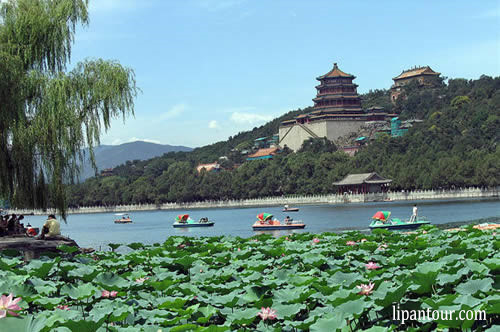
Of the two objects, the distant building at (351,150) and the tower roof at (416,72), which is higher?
the tower roof at (416,72)

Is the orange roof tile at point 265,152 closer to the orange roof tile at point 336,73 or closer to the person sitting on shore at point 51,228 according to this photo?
the orange roof tile at point 336,73

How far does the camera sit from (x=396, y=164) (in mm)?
83312

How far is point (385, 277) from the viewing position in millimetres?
7191

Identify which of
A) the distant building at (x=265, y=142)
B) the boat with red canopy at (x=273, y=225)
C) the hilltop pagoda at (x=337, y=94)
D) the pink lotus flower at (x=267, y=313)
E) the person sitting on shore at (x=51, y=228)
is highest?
the hilltop pagoda at (x=337, y=94)

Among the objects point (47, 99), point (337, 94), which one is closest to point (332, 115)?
point (337, 94)

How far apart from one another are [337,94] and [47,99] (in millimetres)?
96247

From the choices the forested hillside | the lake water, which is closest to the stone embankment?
the forested hillside

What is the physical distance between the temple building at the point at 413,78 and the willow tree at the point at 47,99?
11533 cm

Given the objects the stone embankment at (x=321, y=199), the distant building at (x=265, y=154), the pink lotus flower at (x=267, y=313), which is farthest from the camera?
the distant building at (x=265, y=154)

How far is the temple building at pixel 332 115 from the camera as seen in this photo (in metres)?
106

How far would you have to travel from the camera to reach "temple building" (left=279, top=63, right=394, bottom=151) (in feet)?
347

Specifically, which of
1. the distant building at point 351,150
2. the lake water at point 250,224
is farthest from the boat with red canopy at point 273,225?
the distant building at point 351,150

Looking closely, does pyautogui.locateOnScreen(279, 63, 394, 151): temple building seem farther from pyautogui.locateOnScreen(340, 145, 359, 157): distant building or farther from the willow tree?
the willow tree

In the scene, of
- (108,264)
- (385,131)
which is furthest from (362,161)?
(108,264)
